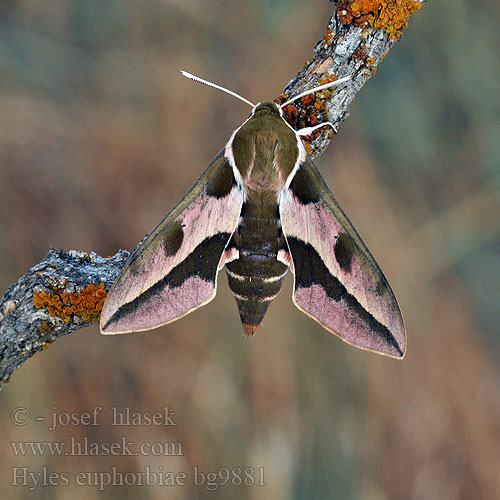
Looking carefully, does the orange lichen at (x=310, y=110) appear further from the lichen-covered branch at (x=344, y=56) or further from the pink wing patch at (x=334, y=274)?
the pink wing patch at (x=334, y=274)

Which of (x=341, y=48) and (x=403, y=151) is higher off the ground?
(x=403, y=151)

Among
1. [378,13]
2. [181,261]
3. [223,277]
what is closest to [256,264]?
[181,261]

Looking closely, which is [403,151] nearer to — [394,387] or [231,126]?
[231,126]

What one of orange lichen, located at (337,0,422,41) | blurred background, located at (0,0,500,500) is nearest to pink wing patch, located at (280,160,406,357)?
orange lichen, located at (337,0,422,41)

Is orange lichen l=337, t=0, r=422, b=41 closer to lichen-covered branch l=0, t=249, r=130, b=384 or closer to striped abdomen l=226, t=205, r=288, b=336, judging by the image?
striped abdomen l=226, t=205, r=288, b=336

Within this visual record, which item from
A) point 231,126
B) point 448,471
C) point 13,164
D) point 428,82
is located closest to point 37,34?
point 13,164

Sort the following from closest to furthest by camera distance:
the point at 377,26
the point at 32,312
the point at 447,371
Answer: the point at 32,312, the point at 377,26, the point at 447,371

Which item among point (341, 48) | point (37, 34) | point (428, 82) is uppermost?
point (37, 34)

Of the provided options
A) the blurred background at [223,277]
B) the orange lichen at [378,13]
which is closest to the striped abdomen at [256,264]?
the orange lichen at [378,13]
